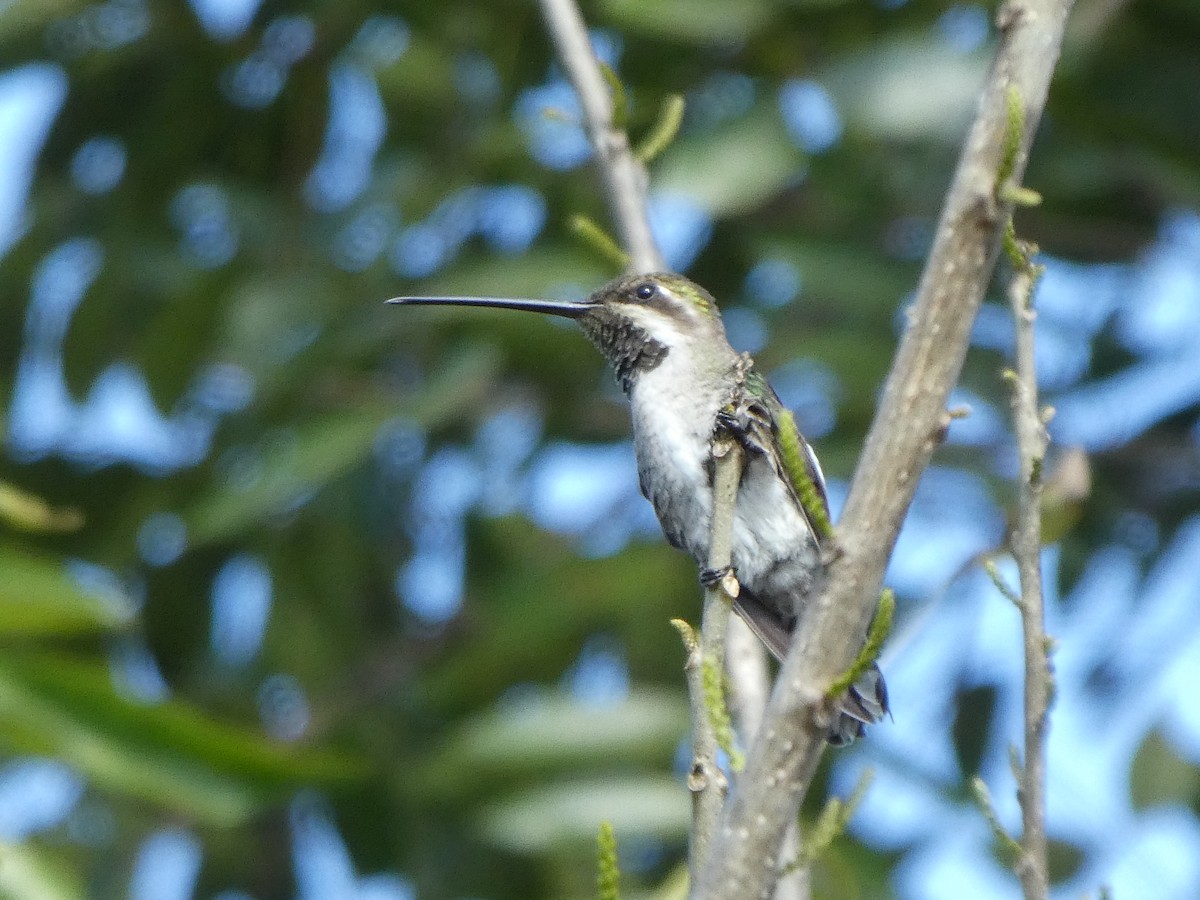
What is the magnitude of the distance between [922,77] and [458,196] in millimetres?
1229

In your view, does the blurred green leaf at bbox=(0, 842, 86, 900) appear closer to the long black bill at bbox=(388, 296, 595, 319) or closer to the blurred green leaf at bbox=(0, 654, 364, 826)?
the blurred green leaf at bbox=(0, 654, 364, 826)

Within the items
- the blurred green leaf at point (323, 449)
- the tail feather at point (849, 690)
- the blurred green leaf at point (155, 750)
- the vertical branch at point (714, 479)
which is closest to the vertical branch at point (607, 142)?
the vertical branch at point (714, 479)

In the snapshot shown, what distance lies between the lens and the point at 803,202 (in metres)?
4.61

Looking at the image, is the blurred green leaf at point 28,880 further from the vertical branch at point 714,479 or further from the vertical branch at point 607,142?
the vertical branch at point 607,142

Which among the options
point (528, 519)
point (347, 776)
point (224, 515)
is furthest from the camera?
point (528, 519)

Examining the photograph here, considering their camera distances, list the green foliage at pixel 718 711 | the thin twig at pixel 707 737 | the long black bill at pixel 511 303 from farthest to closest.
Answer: the long black bill at pixel 511 303 → the thin twig at pixel 707 737 → the green foliage at pixel 718 711

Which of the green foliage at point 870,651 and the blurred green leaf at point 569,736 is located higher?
the blurred green leaf at point 569,736

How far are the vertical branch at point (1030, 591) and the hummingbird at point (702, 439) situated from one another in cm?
72

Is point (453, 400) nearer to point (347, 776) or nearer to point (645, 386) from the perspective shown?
point (645, 386)

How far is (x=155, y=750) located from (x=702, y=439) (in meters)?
1.13

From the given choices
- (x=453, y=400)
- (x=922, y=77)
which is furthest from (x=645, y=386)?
(x=922, y=77)

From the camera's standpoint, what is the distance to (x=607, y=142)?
115 inches

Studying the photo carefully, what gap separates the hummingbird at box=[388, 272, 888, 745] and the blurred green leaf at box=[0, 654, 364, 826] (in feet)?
2.72

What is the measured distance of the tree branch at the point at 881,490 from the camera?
58.1 inches
